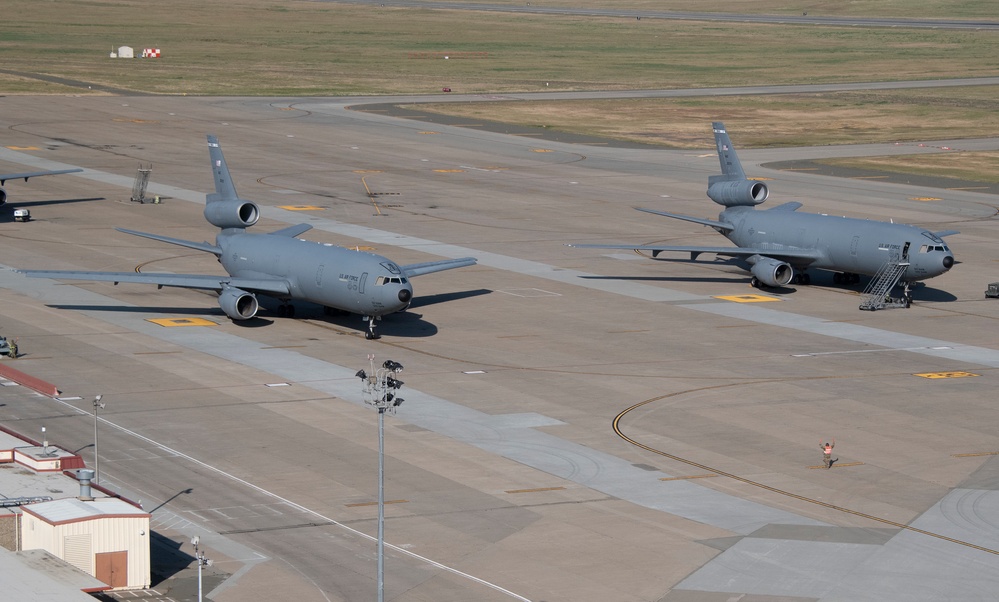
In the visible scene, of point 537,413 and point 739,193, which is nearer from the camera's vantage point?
point 537,413

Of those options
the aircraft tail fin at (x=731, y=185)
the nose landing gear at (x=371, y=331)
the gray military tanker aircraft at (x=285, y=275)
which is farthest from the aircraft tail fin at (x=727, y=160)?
the nose landing gear at (x=371, y=331)

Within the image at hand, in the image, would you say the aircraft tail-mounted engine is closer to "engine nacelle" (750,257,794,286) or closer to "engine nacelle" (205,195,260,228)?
"engine nacelle" (750,257,794,286)

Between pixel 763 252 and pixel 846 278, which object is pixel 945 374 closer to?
pixel 763 252

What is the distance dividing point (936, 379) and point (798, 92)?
137 metres

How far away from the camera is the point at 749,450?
55.6 meters

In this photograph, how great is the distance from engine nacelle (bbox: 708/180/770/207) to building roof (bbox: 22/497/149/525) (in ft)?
192

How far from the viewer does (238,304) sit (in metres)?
73.9

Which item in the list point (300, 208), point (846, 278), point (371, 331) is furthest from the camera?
point (300, 208)

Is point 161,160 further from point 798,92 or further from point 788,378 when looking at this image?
point 798,92

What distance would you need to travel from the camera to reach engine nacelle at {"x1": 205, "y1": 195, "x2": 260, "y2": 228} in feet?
265

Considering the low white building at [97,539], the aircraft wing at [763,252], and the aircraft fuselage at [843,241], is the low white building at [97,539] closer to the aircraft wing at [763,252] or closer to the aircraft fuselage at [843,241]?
the aircraft wing at [763,252]

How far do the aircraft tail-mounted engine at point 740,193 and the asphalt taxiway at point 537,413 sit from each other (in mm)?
4550

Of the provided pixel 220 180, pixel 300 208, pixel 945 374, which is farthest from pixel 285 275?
pixel 300 208

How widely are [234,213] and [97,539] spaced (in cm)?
4175
